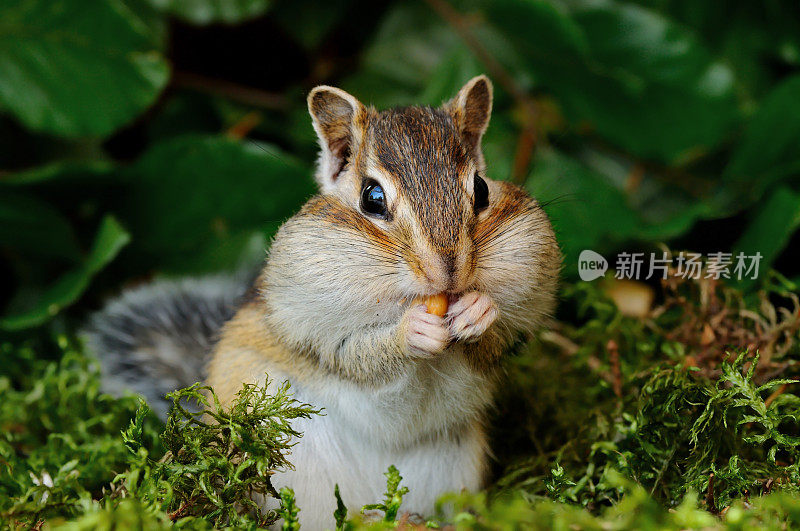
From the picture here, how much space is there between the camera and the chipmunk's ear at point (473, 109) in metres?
1.44

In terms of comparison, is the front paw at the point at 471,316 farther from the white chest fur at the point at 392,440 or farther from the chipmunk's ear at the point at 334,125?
the chipmunk's ear at the point at 334,125

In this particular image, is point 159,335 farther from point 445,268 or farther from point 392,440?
point 445,268

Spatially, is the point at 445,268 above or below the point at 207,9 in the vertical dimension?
below

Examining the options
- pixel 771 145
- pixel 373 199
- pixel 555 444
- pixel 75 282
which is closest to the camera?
pixel 373 199

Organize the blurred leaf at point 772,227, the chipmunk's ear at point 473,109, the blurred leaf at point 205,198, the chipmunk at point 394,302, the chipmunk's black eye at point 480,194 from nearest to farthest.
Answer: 1. the chipmunk at point 394,302
2. the chipmunk's black eye at point 480,194
3. the chipmunk's ear at point 473,109
4. the blurred leaf at point 772,227
5. the blurred leaf at point 205,198

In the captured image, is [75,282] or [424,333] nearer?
[424,333]

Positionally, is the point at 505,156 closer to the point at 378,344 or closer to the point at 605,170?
the point at 605,170

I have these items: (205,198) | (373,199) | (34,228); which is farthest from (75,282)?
(373,199)

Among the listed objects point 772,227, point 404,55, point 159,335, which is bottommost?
point 159,335

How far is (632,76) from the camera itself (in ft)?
7.40

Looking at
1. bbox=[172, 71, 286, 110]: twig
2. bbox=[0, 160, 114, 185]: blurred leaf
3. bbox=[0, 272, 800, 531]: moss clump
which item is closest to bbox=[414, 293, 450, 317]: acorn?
bbox=[0, 272, 800, 531]: moss clump

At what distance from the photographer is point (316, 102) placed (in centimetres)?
141

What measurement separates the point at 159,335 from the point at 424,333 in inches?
39.1

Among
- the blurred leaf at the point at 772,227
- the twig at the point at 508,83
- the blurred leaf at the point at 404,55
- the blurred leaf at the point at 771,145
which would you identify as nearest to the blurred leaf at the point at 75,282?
the blurred leaf at the point at 404,55
